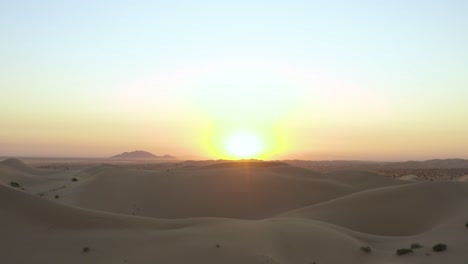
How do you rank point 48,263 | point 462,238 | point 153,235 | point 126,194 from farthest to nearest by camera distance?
point 126,194
point 462,238
point 153,235
point 48,263

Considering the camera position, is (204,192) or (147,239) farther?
(204,192)

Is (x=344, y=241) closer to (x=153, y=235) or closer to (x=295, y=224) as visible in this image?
(x=295, y=224)

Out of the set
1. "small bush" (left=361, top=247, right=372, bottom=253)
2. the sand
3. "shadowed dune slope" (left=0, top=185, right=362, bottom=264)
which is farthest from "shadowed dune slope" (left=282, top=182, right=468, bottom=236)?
"small bush" (left=361, top=247, right=372, bottom=253)

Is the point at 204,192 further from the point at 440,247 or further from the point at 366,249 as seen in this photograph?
the point at 440,247

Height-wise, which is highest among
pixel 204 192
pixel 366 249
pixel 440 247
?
pixel 204 192

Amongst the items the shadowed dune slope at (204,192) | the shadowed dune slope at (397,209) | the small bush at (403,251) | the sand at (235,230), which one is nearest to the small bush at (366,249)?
the sand at (235,230)

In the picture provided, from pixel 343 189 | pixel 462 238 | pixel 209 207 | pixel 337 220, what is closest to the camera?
pixel 462 238

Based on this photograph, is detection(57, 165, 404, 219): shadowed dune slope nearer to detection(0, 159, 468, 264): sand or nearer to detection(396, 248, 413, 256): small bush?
detection(0, 159, 468, 264): sand

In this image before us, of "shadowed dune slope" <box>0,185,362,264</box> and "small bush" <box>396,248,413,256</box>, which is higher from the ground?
"shadowed dune slope" <box>0,185,362,264</box>

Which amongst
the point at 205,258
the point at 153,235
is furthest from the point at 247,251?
the point at 153,235

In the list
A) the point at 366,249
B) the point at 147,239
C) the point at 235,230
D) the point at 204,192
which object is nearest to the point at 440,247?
the point at 366,249

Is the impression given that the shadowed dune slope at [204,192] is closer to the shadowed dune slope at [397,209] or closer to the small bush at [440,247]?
the shadowed dune slope at [397,209]
